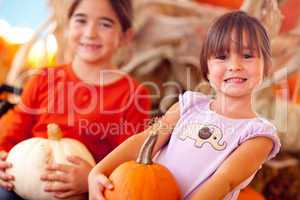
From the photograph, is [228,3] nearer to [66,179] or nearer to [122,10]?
[122,10]

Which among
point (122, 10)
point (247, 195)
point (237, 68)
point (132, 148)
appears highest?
point (122, 10)

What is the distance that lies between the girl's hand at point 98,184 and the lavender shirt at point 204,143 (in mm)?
108

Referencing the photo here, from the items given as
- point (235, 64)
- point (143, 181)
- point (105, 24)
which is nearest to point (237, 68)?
point (235, 64)

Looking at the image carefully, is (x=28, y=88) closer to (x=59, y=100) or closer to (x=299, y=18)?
(x=59, y=100)

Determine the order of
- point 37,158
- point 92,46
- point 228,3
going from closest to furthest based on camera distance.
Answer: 1. point 37,158
2. point 92,46
3. point 228,3

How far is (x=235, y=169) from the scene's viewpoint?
854 mm

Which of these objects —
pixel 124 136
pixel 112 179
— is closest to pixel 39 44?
pixel 124 136

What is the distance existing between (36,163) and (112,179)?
9.8 inches

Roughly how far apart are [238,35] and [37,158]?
472 millimetres

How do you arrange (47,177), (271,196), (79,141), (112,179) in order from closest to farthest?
(112,179)
(47,177)
(79,141)
(271,196)

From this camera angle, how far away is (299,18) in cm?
125

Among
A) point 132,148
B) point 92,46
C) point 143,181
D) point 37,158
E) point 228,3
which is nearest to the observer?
point 143,181

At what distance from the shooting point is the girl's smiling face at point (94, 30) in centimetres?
→ 116

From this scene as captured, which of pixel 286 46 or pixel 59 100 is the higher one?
pixel 286 46
